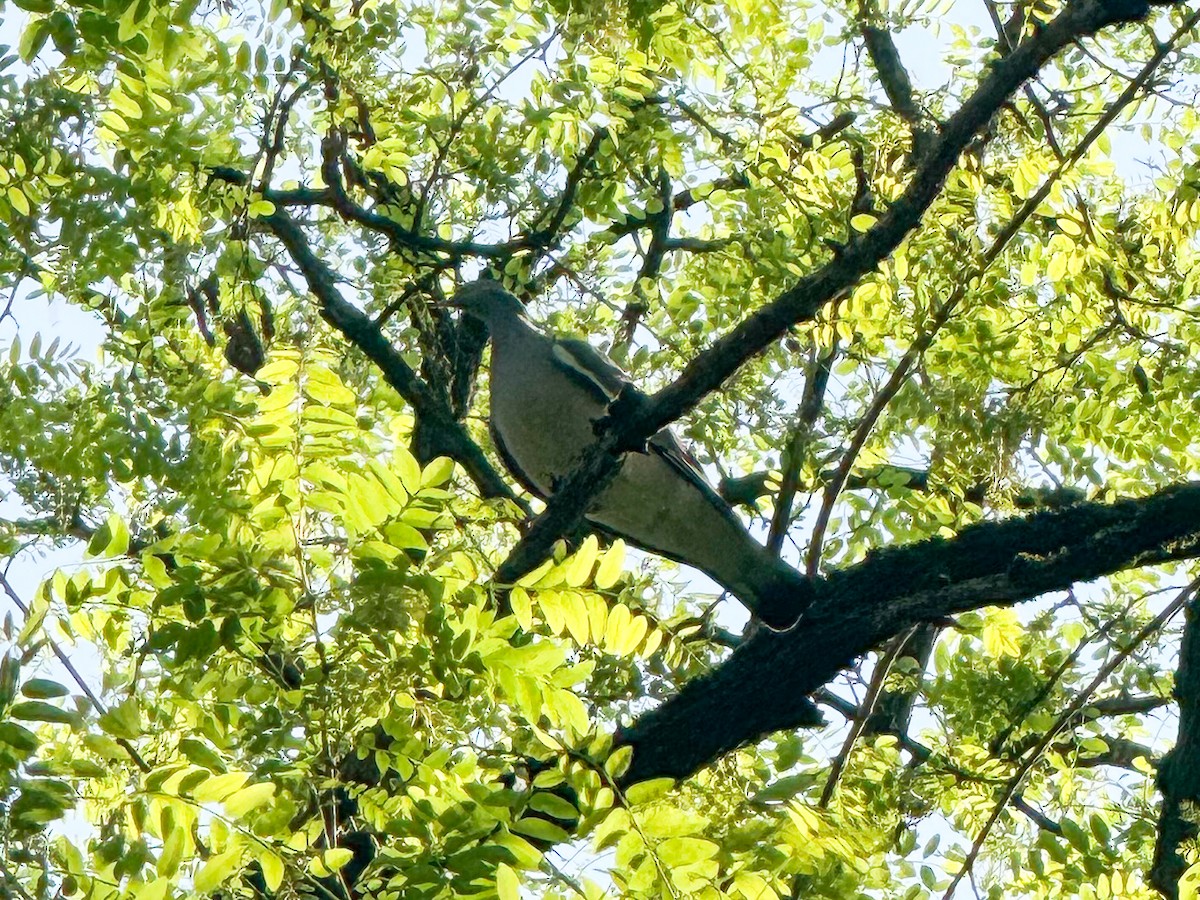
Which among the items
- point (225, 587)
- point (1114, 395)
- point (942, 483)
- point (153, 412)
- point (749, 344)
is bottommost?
point (225, 587)

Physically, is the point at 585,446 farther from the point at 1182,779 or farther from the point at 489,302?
the point at 1182,779

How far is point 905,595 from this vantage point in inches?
162

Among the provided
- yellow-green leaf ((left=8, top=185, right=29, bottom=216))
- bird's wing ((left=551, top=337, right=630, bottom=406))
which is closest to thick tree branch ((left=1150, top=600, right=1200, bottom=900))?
bird's wing ((left=551, top=337, right=630, bottom=406))

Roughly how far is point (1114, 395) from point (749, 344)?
2.36 metres

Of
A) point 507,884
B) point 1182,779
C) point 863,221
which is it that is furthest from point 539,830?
point 1182,779

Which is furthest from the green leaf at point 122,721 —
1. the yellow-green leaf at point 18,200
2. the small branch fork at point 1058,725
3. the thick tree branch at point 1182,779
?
the thick tree branch at point 1182,779

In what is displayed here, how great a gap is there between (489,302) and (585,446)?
1184 mm

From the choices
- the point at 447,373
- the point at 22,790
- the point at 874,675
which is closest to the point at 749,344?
the point at 874,675

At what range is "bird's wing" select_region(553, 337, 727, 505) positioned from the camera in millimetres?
5754

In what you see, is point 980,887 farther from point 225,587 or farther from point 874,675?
point 225,587

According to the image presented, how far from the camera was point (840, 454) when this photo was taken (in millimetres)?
5699

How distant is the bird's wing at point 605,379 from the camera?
5.75 meters

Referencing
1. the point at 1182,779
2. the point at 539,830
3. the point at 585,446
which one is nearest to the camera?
the point at 539,830

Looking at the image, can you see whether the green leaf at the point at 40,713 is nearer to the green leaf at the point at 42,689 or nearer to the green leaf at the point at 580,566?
the green leaf at the point at 42,689
